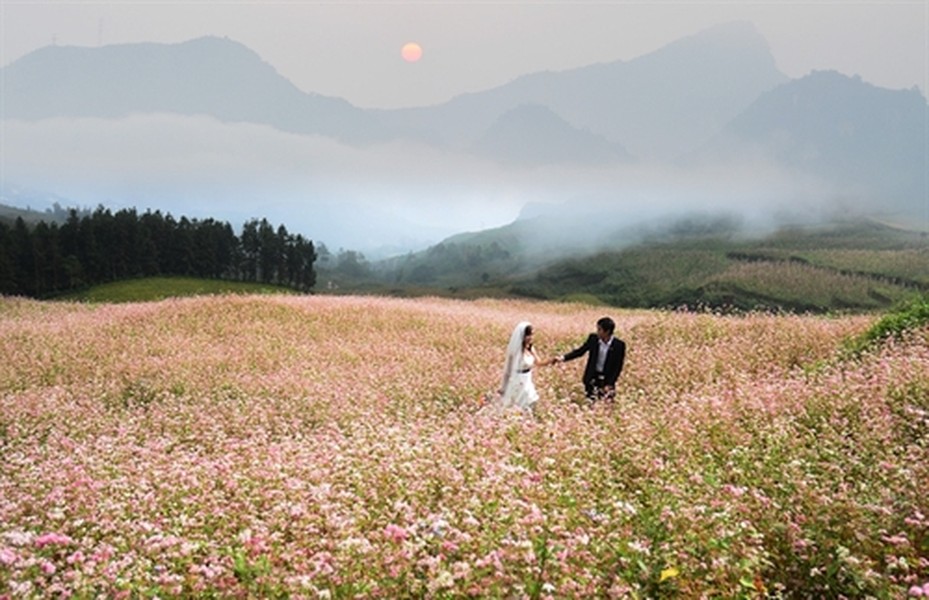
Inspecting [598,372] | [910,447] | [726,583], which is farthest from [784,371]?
[726,583]

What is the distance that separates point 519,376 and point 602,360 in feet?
6.22

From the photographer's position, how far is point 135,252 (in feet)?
306

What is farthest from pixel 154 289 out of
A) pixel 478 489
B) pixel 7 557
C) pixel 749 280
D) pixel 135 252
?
pixel 749 280

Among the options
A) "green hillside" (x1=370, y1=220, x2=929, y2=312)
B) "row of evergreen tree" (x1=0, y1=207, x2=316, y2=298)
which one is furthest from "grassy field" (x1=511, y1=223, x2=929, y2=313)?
"row of evergreen tree" (x1=0, y1=207, x2=316, y2=298)

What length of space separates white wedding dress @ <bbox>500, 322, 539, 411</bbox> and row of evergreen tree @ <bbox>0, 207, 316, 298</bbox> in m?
88.0

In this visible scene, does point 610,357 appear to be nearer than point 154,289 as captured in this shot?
Yes

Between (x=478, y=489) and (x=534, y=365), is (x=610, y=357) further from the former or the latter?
(x=478, y=489)

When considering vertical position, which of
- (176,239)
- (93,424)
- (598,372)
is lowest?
(93,424)

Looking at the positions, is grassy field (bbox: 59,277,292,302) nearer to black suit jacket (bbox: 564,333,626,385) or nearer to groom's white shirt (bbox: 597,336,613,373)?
black suit jacket (bbox: 564,333,626,385)

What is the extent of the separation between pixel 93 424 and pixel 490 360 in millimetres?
10769

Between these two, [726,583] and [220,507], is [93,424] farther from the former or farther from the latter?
[726,583]

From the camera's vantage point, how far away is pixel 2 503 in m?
6.89

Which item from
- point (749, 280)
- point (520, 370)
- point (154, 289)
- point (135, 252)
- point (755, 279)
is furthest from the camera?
point (755, 279)

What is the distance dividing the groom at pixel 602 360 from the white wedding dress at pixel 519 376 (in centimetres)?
78
